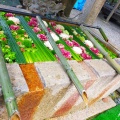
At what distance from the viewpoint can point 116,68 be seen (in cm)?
298

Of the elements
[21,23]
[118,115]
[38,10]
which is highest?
[38,10]

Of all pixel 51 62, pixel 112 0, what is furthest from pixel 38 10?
pixel 112 0

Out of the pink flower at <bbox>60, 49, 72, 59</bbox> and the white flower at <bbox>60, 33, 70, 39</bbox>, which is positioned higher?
the pink flower at <bbox>60, 49, 72, 59</bbox>

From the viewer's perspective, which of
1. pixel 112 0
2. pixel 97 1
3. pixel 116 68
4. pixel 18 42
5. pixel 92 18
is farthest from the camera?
pixel 112 0

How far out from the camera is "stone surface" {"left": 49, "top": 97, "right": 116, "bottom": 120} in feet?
11.6

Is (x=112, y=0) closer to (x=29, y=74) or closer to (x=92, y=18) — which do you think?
(x=92, y=18)

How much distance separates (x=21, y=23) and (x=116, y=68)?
1.92 m

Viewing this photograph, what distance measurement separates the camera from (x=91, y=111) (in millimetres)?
3908

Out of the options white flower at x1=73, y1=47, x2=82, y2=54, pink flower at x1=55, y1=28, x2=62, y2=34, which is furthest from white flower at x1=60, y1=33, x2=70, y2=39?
white flower at x1=73, y1=47, x2=82, y2=54

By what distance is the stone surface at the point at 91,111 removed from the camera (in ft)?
11.6

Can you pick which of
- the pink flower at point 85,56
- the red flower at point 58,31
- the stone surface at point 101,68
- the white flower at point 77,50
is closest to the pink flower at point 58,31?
the red flower at point 58,31

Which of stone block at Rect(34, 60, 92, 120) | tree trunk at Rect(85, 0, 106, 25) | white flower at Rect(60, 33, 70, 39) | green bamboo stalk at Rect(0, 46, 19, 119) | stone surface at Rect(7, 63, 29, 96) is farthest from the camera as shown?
tree trunk at Rect(85, 0, 106, 25)

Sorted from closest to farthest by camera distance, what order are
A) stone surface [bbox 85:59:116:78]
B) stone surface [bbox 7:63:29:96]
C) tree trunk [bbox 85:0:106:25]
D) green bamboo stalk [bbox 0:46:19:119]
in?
green bamboo stalk [bbox 0:46:19:119] → stone surface [bbox 7:63:29:96] → stone surface [bbox 85:59:116:78] → tree trunk [bbox 85:0:106:25]

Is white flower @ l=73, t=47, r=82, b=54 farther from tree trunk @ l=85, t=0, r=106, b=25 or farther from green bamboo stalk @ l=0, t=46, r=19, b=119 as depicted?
tree trunk @ l=85, t=0, r=106, b=25
